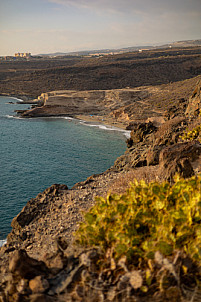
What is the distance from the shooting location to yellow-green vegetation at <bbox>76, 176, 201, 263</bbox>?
3773 mm

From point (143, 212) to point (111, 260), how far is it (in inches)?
33.9

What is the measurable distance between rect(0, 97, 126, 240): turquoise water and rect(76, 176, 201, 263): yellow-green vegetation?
49.5ft

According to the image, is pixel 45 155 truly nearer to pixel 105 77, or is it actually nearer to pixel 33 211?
pixel 33 211

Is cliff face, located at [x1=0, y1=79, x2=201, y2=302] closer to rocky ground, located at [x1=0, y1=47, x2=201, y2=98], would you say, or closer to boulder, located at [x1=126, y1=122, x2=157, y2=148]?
boulder, located at [x1=126, y1=122, x2=157, y2=148]

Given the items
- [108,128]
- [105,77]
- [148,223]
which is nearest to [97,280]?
[148,223]

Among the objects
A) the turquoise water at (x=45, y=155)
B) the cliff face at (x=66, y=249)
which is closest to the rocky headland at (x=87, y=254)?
the cliff face at (x=66, y=249)

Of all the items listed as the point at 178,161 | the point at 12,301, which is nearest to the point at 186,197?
the point at 12,301

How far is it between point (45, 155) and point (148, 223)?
31.2 metres

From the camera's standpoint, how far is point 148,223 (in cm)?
420

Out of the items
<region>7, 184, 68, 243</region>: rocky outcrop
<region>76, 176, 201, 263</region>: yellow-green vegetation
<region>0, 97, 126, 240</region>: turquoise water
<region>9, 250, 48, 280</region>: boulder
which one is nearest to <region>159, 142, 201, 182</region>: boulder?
<region>76, 176, 201, 263</region>: yellow-green vegetation

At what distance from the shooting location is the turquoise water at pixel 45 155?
78.6ft

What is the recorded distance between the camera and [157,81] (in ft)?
303

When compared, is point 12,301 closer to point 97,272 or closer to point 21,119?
point 97,272

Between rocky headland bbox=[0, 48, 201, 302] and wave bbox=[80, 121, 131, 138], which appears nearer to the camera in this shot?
rocky headland bbox=[0, 48, 201, 302]
